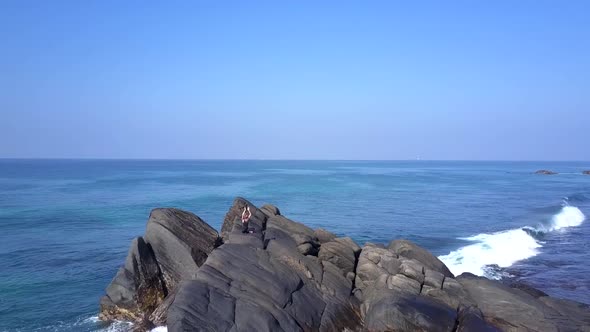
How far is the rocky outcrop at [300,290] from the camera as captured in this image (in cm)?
2023

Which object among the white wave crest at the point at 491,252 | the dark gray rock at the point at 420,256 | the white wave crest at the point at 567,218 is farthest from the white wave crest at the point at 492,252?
the dark gray rock at the point at 420,256

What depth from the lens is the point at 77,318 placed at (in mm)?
25625

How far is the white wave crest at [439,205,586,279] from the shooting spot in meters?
36.8

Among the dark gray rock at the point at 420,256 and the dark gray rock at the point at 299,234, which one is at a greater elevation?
the dark gray rock at the point at 299,234

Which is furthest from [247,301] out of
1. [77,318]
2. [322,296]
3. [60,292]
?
[60,292]

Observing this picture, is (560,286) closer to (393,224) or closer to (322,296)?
(322,296)

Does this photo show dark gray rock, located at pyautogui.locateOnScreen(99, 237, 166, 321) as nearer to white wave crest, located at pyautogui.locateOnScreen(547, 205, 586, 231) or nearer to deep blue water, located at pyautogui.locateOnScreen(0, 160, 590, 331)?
deep blue water, located at pyautogui.locateOnScreen(0, 160, 590, 331)

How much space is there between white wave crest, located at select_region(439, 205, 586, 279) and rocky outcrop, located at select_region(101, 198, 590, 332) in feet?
27.9

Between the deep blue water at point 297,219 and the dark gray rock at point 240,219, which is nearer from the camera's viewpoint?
the deep blue water at point 297,219

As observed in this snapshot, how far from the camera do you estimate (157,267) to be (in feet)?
85.6

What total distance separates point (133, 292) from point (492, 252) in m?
31.8

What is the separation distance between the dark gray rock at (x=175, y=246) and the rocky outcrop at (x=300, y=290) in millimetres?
59

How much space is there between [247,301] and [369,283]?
302 inches

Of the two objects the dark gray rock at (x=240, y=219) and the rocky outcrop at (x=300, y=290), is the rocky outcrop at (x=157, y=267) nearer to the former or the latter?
the rocky outcrop at (x=300, y=290)
